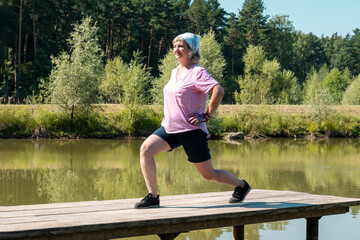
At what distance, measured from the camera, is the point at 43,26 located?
53.4m

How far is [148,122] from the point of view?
2859 cm

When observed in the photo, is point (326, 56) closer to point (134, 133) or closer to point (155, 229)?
point (134, 133)

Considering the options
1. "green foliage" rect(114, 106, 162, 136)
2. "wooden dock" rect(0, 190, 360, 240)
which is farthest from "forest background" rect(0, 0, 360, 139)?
"wooden dock" rect(0, 190, 360, 240)

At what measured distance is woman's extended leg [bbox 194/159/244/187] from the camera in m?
5.26

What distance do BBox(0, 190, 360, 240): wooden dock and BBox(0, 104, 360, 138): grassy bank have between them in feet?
73.6

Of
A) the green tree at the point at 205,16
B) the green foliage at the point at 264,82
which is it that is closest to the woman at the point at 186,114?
the green foliage at the point at 264,82

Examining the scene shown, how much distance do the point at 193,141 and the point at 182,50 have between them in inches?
37.6

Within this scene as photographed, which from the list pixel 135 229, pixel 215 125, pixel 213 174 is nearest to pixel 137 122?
pixel 215 125

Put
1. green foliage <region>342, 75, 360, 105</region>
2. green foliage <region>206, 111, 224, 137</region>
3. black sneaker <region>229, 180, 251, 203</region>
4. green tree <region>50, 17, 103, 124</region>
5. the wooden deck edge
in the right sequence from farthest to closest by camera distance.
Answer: green foliage <region>342, 75, 360, 105</region>
green foliage <region>206, 111, 224, 137</region>
green tree <region>50, 17, 103, 124</region>
black sneaker <region>229, 180, 251, 203</region>
the wooden deck edge

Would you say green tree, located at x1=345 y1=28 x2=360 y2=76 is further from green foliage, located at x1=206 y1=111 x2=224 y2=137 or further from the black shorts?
the black shorts

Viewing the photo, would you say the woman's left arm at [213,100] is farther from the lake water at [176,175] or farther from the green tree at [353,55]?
the green tree at [353,55]

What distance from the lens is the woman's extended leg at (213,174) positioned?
5.26m

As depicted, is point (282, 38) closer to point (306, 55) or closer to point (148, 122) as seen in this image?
point (306, 55)

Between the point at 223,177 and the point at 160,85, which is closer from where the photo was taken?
the point at 223,177
